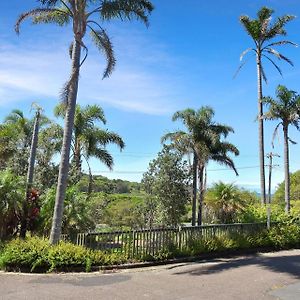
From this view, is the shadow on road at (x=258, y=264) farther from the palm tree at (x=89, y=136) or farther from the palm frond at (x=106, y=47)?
the palm tree at (x=89, y=136)

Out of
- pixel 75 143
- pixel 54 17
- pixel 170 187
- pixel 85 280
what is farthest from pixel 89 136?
pixel 85 280

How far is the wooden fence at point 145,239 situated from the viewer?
1237cm

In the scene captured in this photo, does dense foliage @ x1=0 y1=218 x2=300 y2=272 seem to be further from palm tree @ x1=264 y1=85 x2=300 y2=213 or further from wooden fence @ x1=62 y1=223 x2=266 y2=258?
palm tree @ x1=264 y1=85 x2=300 y2=213

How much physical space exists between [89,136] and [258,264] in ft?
48.0

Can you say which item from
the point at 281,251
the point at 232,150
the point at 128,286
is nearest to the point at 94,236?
the point at 128,286

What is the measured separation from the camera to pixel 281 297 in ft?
29.5

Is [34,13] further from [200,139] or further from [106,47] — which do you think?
[200,139]

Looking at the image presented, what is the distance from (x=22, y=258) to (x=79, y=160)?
538 inches

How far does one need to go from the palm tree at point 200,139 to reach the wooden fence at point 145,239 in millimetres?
12263

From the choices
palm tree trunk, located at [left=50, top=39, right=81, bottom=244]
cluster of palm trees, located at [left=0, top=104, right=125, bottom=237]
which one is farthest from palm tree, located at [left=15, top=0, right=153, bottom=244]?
cluster of palm trees, located at [left=0, top=104, right=125, bottom=237]

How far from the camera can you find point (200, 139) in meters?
27.7

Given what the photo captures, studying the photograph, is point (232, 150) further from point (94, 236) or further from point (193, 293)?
point (193, 293)

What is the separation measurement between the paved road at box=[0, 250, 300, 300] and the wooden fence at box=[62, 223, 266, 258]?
0.83 m

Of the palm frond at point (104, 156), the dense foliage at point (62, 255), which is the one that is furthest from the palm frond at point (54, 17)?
the palm frond at point (104, 156)
